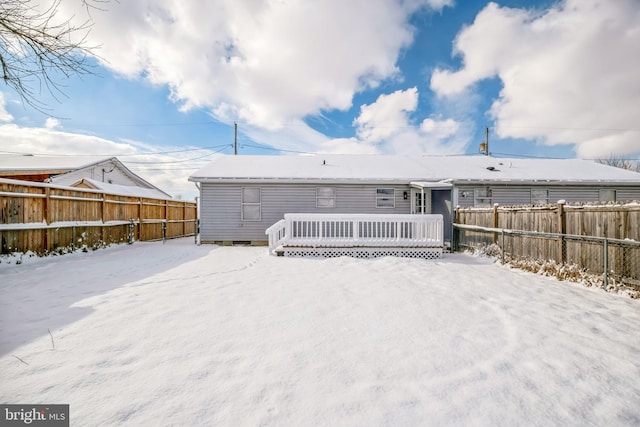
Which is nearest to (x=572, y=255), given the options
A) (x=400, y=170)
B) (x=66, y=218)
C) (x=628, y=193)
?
(x=400, y=170)

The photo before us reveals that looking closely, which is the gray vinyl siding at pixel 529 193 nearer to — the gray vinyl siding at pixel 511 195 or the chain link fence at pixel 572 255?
the gray vinyl siding at pixel 511 195

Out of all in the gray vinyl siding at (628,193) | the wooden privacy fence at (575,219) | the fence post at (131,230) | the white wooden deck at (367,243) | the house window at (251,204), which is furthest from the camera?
the gray vinyl siding at (628,193)

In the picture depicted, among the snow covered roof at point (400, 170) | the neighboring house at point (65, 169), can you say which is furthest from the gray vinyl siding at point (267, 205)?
the neighboring house at point (65, 169)

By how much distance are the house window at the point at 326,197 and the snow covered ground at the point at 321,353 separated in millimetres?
6602

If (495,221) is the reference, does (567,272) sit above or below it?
below

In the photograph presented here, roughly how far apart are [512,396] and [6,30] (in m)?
7.28

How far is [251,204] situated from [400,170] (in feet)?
22.6

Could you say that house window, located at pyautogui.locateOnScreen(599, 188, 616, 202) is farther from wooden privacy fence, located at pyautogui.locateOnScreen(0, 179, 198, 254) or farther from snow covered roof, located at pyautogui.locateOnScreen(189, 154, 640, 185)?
wooden privacy fence, located at pyautogui.locateOnScreen(0, 179, 198, 254)

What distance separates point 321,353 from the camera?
2418 millimetres

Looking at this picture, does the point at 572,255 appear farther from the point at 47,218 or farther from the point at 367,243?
the point at 47,218

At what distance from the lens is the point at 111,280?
498cm

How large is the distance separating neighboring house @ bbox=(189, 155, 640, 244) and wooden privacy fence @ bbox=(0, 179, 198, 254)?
317 cm

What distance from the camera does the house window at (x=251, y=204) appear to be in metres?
11.0

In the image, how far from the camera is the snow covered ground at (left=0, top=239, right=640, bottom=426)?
1757 mm
